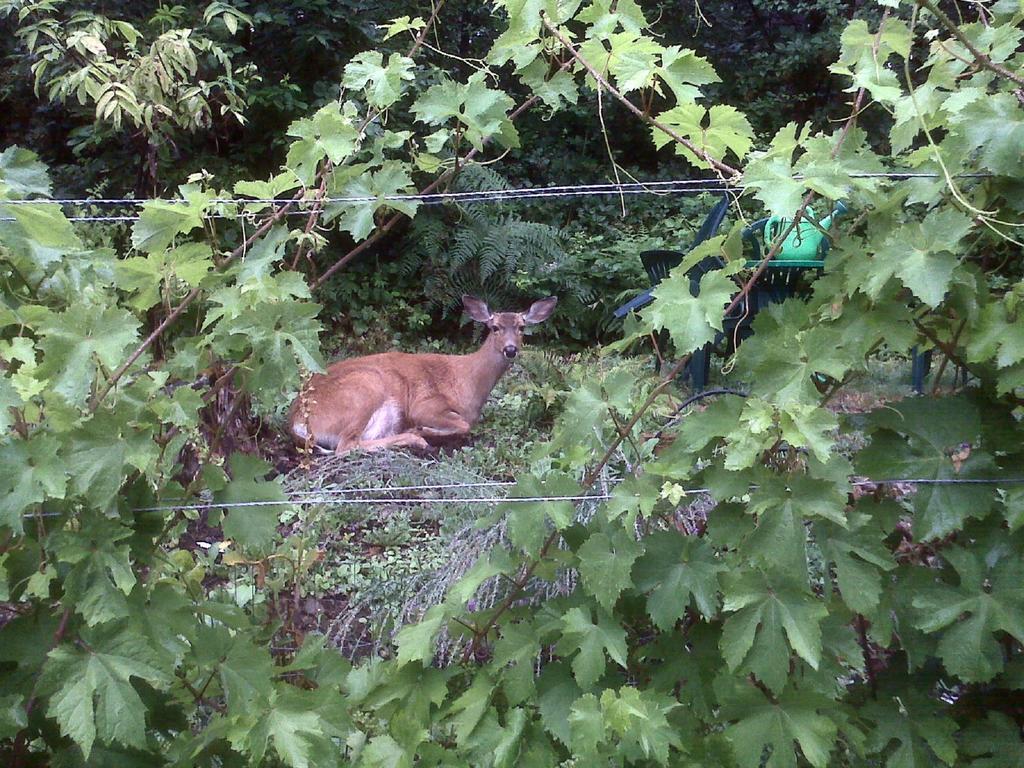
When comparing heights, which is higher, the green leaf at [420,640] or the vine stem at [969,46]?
the vine stem at [969,46]

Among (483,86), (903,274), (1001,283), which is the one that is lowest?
(1001,283)

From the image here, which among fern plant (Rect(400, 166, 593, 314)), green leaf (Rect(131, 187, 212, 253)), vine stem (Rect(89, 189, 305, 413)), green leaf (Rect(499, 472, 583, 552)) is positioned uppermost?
green leaf (Rect(131, 187, 212, 253))

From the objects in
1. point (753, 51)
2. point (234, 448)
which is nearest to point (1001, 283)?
point (234, 448)

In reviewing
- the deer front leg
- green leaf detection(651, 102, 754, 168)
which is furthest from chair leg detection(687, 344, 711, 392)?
green leaf detection(651, 102, 754, 168)

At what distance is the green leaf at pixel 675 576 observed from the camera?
2.02m

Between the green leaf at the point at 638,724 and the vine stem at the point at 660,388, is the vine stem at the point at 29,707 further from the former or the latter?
the green leaf at the point at 638,724

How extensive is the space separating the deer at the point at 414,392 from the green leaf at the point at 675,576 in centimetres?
331

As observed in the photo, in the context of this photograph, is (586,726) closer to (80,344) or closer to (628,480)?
(628,480)

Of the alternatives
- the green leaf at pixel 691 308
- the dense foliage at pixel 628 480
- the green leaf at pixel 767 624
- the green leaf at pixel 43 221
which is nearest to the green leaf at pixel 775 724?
the dense foliage at pixel 628 480

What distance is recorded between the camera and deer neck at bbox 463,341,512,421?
5.84 m

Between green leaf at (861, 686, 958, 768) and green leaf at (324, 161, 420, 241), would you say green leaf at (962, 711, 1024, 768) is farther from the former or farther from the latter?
green leaf at (324, 161, 420, 241)

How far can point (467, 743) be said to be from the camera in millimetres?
2104

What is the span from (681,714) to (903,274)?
97 cm

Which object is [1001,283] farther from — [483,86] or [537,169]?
[537,169]
